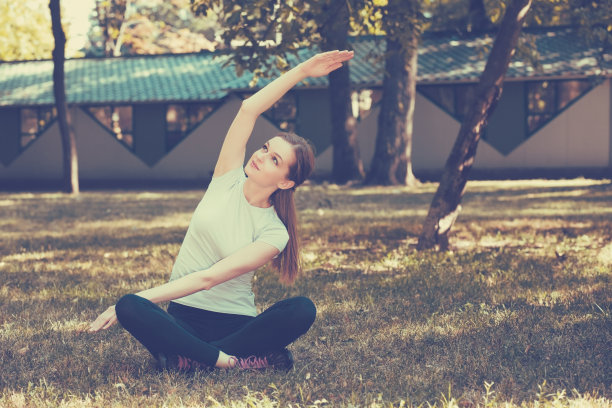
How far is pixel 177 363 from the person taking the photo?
471cm

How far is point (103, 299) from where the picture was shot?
7.21 metres

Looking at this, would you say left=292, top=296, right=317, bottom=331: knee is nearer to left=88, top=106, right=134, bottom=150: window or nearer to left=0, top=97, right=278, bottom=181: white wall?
left=0, top=97, right=278, bottom=181: white wall

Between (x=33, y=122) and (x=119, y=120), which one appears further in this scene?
(x=33, y=122)

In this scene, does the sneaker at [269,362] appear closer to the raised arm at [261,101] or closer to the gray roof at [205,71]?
the raised arm at [261,101]

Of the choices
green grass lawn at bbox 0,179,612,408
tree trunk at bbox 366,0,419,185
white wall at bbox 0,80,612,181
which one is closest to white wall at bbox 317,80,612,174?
white wall at bbox 0,80,612,181

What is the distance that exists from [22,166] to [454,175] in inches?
909

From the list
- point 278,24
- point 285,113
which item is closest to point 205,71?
point 285,113

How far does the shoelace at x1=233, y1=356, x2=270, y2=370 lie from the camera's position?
476cm

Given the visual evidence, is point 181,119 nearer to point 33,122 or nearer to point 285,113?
point 285,113

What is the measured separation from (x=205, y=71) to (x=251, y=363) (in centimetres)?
2622

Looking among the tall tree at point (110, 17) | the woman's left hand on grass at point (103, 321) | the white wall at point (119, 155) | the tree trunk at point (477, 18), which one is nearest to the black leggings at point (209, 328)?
the woman's left hand on grass at point (103, 321)

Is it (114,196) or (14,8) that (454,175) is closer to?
(114,196)

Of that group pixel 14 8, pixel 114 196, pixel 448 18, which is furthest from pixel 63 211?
pixel 14 8

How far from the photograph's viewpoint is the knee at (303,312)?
4.67m
